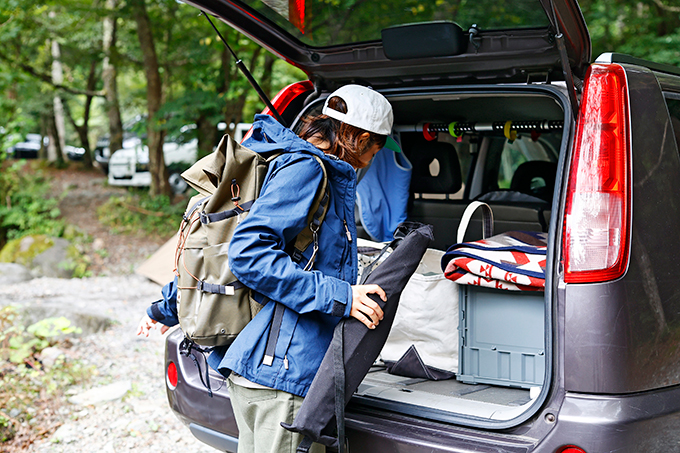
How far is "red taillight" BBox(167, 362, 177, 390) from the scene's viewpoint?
2562 mm

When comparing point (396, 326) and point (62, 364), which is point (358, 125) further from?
point (62, 364)

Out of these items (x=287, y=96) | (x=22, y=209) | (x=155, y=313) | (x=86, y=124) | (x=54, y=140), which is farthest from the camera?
(x=54, y=140)

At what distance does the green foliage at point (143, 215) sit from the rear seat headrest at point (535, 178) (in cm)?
654

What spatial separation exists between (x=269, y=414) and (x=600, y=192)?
1.14m

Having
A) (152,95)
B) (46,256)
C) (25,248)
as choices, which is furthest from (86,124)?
(46,256)

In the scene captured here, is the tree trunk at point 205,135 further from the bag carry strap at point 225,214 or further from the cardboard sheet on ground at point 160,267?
the bag carry strap at point 225,214

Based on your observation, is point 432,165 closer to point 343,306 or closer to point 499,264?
point 499,264

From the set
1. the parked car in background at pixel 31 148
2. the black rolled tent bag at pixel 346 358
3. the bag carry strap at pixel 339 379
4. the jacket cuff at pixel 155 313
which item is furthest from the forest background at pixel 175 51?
the bag carry strap at pixel 339 379

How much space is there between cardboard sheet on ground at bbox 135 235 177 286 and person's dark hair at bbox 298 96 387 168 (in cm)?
572

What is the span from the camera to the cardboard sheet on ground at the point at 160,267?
24.4 feet

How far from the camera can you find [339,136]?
195 centimetres

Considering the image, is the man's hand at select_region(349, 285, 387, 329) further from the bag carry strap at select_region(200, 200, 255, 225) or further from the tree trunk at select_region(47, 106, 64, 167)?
the tree trunk at select_region(47, 106, 64, 167)

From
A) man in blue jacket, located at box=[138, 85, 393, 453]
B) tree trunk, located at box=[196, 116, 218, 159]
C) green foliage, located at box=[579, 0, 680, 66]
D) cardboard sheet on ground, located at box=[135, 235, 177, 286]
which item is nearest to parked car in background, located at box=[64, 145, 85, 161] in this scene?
tree trunk, located at box=[196, 116, 218, 159]

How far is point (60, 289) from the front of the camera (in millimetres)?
7117
